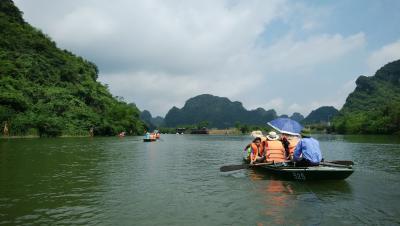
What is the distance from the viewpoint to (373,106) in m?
171

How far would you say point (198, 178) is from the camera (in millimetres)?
17328

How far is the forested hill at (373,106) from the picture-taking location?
106637mm

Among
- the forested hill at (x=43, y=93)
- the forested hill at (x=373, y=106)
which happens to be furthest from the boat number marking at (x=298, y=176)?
the forested hill at (x=373, y=106)

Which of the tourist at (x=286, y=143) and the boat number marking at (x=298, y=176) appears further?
the tourist at (x=286, y=143)

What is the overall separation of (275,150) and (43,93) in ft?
232

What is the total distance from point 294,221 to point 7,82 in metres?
71.0

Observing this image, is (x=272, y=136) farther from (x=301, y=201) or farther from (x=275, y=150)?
(x=301, y=201)

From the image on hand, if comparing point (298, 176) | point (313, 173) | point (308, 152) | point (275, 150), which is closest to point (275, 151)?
point (275, 150)

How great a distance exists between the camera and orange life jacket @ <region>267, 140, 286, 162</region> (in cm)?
1809

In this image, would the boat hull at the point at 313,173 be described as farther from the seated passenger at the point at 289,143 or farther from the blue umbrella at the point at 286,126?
the blue umbrella at the point at 286,126

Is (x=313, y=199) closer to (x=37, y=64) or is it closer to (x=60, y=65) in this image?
(x=37, y=64)

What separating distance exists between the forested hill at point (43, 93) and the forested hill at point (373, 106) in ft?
243

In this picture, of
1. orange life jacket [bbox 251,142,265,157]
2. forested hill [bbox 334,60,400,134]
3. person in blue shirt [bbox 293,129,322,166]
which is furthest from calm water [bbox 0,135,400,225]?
forested hill [bbox 334,60,400,134]

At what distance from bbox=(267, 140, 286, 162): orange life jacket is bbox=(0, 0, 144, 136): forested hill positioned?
54.2 metres
